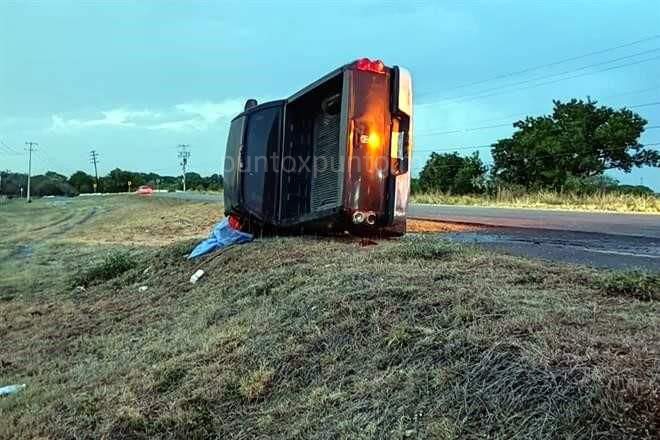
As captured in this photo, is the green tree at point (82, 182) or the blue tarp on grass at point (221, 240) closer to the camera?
the blue tarp on grass at point (221, 240)

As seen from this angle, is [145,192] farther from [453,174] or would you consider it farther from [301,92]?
[301,92]

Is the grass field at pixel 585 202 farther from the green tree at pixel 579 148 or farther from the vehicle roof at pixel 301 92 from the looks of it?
the vehicle roof at pixel 301 92

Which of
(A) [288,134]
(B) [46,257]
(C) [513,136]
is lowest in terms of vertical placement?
(B) [46,257]

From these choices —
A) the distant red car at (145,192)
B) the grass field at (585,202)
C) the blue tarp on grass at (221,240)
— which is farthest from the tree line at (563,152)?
the distant red car at (145,192)

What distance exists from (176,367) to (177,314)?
6.68 ft

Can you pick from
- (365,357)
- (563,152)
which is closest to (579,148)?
(563,152)

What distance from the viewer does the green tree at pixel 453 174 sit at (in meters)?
43.2

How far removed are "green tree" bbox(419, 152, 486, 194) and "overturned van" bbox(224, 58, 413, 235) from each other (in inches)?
1377

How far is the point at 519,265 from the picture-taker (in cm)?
512

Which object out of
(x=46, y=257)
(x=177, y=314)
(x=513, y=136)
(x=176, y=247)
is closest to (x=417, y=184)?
(x=513, y=136)

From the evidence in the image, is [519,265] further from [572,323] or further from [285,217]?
[285,217]

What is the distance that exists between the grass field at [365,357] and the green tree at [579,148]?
34.3 m

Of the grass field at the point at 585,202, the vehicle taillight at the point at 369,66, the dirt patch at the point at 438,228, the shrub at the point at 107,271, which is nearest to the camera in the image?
the vehicle taillight at the point at 369,66

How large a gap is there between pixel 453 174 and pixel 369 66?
132 ft
